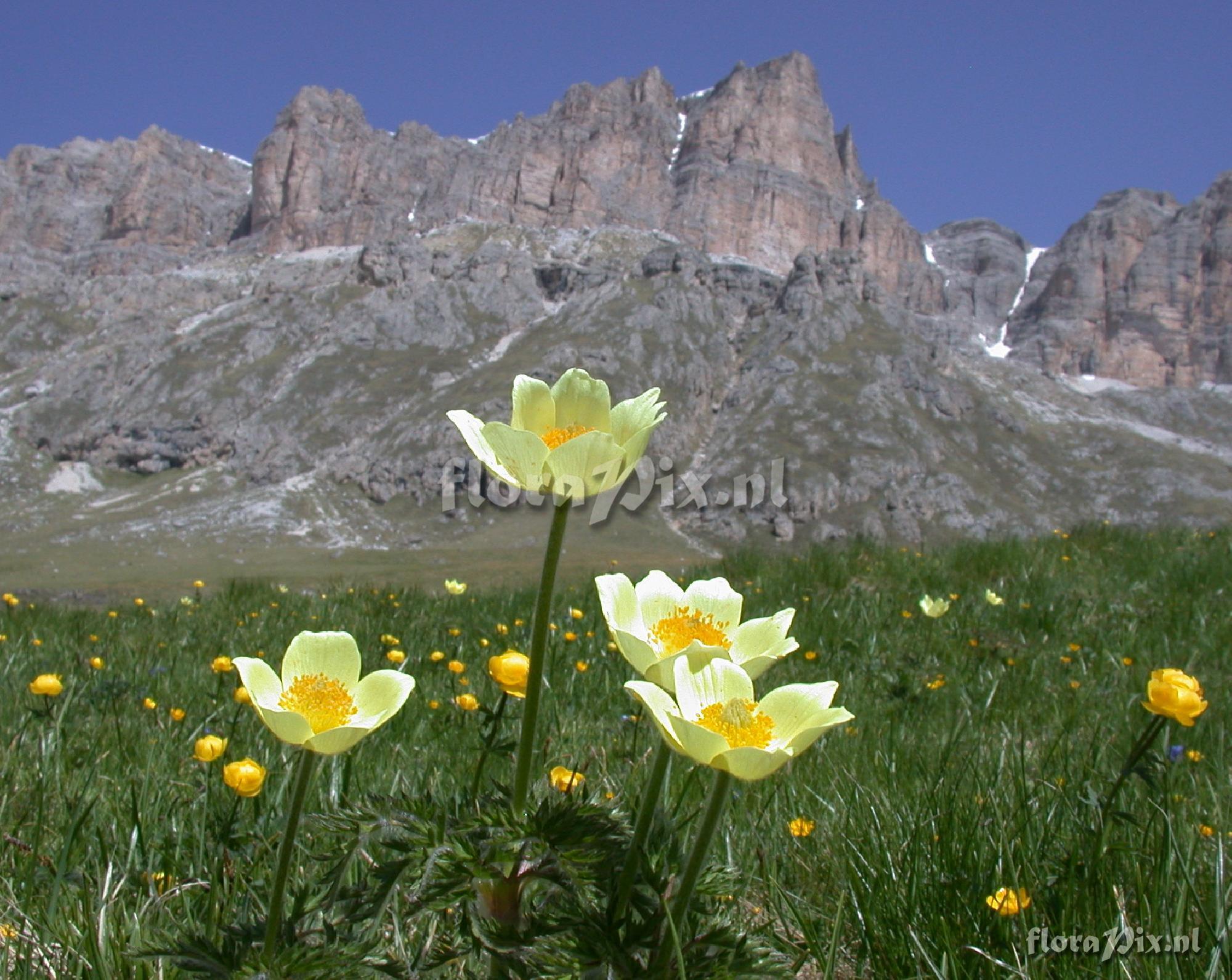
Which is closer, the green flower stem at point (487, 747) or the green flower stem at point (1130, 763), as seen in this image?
the green flower stem at point (487, 747)

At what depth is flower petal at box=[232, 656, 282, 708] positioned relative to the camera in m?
1.23

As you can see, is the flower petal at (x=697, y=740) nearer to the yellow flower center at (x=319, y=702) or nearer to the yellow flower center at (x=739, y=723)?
the yellow flower center at (x=739, y=723)

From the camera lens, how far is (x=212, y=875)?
1653 millimetres

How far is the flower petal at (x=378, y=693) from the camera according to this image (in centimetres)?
128

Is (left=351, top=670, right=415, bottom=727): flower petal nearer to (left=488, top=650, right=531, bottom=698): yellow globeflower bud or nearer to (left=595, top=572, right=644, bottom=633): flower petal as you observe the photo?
(left=595, top=572, right=644, bottom=633): flower petal

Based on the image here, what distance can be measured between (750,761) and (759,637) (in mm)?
418

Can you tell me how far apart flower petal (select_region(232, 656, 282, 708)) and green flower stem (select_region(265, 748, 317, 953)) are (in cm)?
13

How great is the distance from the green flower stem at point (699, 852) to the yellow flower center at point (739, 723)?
6 centimetres

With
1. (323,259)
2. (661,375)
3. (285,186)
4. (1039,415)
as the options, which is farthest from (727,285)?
(285,186)

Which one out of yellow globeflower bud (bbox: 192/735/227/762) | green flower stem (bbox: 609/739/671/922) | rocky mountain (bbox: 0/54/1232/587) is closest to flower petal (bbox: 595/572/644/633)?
green flower stem (bbox: 609/739/671/922)

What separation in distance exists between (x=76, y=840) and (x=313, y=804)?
1.94ft

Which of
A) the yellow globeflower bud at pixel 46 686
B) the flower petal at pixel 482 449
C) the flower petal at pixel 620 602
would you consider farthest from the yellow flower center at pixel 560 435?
the yellow globeflower bud at pixel 46 686

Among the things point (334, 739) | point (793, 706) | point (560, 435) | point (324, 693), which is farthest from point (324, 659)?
point (793, 706)

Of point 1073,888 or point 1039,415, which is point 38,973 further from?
point 1039,415
